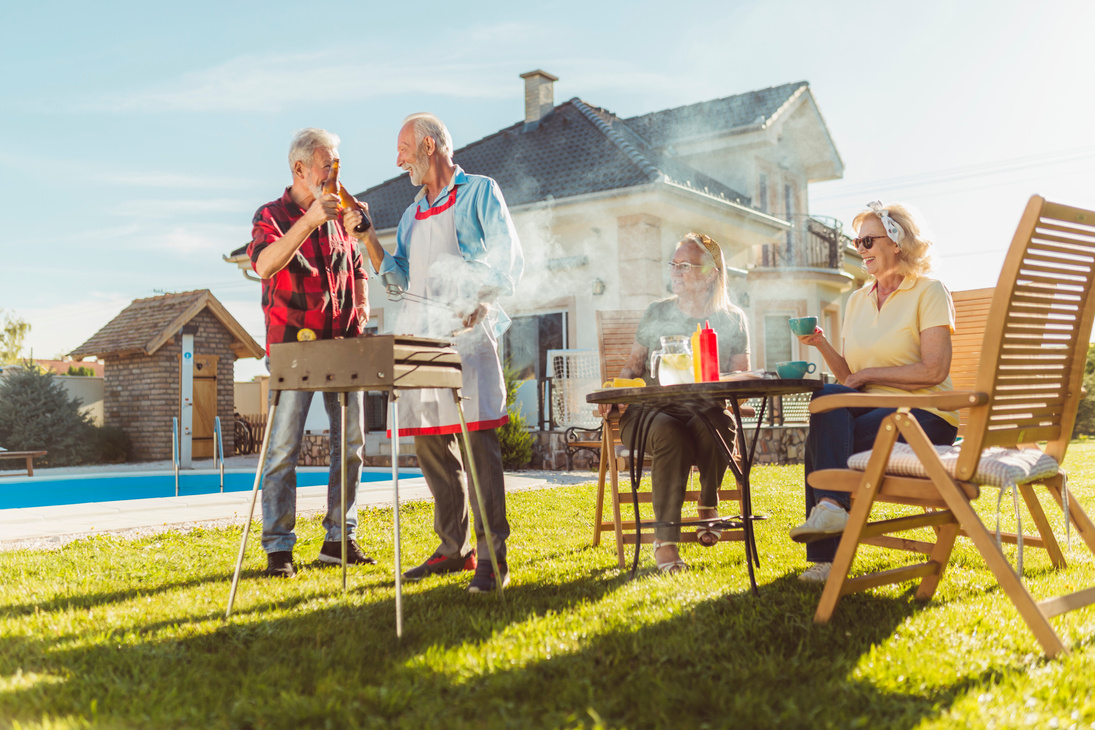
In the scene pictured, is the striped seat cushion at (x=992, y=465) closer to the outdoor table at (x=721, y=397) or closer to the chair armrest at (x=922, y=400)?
the chair armrest at (x=922, y=400)

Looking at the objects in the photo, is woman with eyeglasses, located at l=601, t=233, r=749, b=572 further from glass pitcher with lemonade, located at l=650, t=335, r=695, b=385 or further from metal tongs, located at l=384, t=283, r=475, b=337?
metal tongs, located at l=384, t=283, r=475, b=337

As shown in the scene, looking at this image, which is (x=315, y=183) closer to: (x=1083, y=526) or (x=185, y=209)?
(x=1083, y=526)

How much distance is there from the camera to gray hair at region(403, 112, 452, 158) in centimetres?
302

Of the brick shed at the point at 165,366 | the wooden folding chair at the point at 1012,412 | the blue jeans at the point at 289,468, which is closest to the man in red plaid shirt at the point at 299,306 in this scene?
the blue jeans at the point at 289,468

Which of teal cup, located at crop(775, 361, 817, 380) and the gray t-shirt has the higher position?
the gray t-shirt

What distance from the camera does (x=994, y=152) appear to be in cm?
3234

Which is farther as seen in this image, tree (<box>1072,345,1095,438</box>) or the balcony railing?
tree (<box>1072,345,1095,438</box>)

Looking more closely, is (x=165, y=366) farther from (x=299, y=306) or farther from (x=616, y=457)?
(x=616, y=457)

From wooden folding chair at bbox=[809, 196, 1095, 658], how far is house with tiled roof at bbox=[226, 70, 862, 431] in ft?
25.2

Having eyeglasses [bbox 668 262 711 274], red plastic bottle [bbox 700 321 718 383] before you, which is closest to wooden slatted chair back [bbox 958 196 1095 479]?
red plastic bottle [bbox 700 321 718 383]

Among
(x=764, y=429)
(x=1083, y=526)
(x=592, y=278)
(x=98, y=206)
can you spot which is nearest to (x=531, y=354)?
(x=592, y=278)

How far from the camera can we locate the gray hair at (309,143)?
10.6 feet

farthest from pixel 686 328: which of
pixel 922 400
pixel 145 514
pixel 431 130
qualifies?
pixel 145 514

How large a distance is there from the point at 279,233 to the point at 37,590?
157 cm
